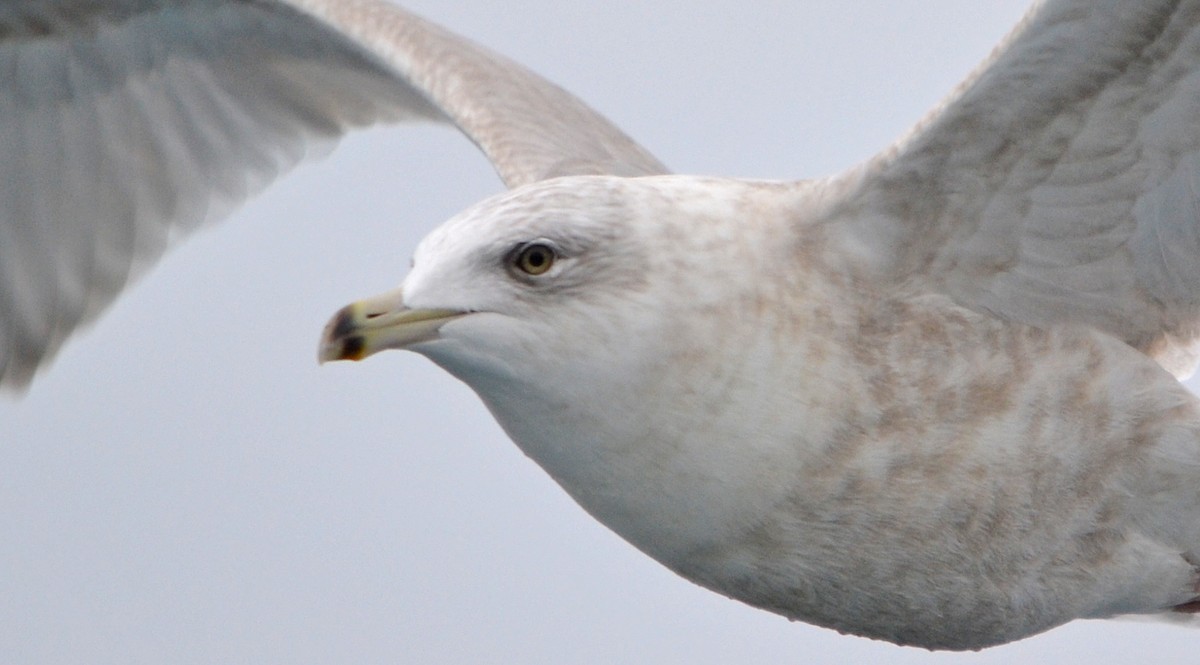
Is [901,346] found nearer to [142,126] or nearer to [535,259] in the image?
[535,259]

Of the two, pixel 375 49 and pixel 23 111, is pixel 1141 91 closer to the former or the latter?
pixel 375 49

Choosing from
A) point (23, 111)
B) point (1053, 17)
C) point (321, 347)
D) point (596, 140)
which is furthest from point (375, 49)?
point (1053, 17)

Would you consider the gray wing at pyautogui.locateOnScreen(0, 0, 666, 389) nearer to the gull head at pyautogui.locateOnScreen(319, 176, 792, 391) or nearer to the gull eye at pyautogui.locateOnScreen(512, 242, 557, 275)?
the gull head at pyautogui.locateOnScreen(319, 176, 792, 391)

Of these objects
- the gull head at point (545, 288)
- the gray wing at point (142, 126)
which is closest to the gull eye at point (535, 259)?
the gull head at point (545, 288)

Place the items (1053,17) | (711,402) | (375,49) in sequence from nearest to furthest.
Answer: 1. (1053,17)
2. (711,402)
3. (375,49)

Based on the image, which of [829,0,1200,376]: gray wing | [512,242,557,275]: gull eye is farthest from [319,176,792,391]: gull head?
[829,0,1200,376]: gray wing

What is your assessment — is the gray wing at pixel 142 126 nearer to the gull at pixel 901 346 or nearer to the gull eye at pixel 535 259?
the gull at pixel 901 346

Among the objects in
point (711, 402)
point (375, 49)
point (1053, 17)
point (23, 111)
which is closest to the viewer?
point (1053, 17)
